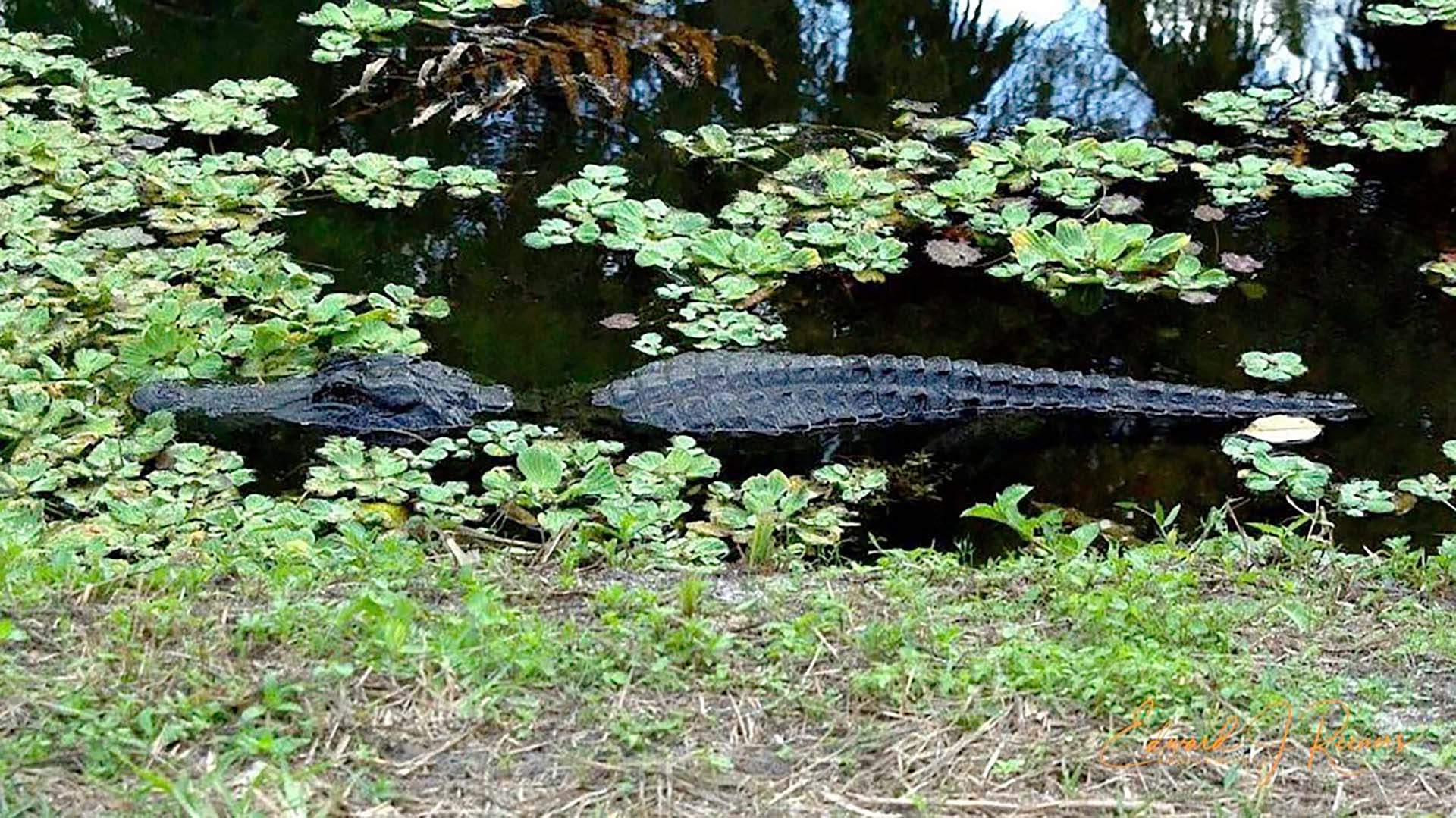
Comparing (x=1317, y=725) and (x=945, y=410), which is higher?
(x=1317, y=725)

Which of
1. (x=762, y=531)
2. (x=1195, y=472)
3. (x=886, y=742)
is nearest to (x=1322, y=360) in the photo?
(x=1195, y=472)

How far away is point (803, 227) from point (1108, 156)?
66.4 inches

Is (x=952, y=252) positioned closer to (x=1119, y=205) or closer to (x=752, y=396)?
(x=1119, y=205)

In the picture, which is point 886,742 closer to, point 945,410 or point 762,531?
point 762,531

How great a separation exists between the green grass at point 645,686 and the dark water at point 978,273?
186 centimetres

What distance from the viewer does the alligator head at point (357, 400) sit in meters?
5.86

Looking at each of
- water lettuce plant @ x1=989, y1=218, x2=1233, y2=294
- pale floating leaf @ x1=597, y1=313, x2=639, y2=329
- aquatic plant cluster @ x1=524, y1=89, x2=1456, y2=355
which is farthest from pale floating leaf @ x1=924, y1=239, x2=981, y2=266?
pale floating leaf @ x1=597, y1=313, x2=639, y2=329

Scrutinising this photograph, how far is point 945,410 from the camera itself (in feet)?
20.7

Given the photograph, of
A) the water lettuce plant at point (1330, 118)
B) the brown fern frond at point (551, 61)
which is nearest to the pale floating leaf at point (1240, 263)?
the water lettuce plant at point (1330, 118)

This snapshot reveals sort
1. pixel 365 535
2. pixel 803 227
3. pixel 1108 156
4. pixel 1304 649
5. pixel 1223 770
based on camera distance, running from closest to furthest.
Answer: pixel 1223 770 < pixel 1304 649 < pixel 365 535 < pixel 803 227 < pixel 1108 156

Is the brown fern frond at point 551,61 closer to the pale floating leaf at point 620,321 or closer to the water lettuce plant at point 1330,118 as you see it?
the pale floating leaf at point 620,321

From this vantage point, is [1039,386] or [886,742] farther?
[1039,386]

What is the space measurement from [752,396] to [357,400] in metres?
1.39

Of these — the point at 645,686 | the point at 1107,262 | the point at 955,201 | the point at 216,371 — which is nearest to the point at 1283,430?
the point at 1107,262
